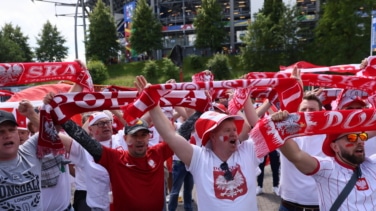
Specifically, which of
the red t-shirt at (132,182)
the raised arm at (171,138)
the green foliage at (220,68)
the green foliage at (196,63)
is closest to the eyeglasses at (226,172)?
the raised arm at (171,138)

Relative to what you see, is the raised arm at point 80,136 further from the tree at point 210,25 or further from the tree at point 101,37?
the tree at point 101,37

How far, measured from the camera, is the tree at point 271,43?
3466 cm

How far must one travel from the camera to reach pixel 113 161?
3568mm

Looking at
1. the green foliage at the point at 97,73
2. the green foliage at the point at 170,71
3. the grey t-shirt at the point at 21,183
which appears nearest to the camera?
the grey t-shirt at the point at 21,183

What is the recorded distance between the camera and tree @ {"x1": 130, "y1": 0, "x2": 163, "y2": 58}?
1784 inches

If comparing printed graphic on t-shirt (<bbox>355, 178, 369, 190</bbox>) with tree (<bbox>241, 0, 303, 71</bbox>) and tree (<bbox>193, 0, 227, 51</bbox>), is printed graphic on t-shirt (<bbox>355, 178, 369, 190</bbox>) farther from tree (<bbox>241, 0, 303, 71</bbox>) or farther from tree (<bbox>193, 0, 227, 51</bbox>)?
tree (<bbox>193, 0, 227, 51</bbox>)

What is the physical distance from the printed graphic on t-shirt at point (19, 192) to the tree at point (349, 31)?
2748 centimetres

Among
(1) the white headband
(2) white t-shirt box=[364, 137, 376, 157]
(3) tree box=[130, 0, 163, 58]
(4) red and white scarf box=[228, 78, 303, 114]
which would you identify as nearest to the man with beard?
(4) red and white scarf box=[228, 78, 303, 114]

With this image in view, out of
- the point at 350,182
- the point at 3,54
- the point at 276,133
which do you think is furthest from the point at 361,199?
the point at 3,54

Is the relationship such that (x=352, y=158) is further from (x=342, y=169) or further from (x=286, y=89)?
(x=286, y=89)

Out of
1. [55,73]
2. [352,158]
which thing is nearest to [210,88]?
[352,158]

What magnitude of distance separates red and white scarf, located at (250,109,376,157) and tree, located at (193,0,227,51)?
41.6 m

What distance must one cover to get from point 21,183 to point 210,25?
42298mm

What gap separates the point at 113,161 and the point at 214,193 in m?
1.06
